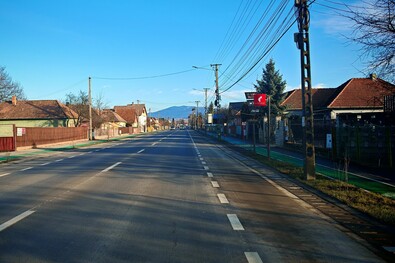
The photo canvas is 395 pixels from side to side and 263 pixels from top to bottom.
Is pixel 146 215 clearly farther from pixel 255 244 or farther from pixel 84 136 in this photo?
pixel 84 136

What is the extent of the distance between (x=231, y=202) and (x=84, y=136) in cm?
5111

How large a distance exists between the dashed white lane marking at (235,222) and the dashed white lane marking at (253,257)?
4.20 feet

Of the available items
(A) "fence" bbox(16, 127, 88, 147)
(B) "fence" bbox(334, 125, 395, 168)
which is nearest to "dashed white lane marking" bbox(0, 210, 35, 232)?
(B) "fence" bbox(334, 125, 395, 168)

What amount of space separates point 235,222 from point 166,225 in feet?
4.20

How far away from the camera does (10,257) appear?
5062 mm

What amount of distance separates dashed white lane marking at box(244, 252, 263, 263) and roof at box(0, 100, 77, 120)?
54.9 meters

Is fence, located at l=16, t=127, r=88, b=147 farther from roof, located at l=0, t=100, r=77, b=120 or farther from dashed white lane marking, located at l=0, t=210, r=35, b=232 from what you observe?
dashed white lane marking, located at l=0, t=210, r=35, b=232

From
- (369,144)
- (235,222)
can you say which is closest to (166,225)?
(235,222)

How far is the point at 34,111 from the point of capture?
191ft

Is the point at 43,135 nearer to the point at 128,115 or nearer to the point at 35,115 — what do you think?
the point at 35,115

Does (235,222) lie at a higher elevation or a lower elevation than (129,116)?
lower

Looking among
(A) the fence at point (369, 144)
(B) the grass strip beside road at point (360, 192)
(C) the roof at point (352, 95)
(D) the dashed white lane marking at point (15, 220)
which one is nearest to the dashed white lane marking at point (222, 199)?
(B) the grass strip beside road at point (360, 192)

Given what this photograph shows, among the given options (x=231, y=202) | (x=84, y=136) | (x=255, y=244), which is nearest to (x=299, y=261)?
(x=255, y=244)

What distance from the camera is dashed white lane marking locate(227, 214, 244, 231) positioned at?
22.0 feet
